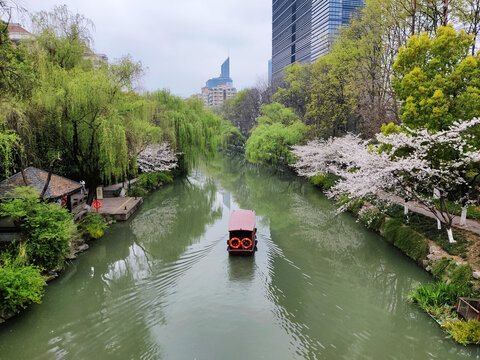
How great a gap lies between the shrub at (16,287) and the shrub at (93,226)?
572 cm

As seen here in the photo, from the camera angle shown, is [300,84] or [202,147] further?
[300,84]

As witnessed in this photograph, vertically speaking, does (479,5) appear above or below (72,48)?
above

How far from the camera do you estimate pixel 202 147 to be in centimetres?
2686

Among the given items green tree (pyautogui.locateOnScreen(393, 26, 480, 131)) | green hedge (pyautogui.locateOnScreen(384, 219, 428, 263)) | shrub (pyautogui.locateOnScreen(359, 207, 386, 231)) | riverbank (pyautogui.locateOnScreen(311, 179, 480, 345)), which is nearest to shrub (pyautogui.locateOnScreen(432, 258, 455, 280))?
riverbank (pyautogui.locateOnScreen(311, 179, 480, 345))

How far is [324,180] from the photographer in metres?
25.3

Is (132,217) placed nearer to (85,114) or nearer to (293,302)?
(85,114)

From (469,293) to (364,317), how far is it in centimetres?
305

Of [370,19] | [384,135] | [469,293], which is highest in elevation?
[370,19]

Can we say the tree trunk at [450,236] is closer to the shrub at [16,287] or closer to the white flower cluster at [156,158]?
the shrub at [16,287]

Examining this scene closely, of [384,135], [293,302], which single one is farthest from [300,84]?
[293,302]

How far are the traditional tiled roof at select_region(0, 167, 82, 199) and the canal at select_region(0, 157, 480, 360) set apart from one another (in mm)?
2963

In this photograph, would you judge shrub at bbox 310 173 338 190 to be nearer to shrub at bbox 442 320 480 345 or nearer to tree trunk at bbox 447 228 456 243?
tree trunk at bbox 447 228 456 243

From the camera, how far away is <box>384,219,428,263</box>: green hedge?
11.8 metres

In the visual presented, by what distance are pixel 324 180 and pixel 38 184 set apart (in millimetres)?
20557
